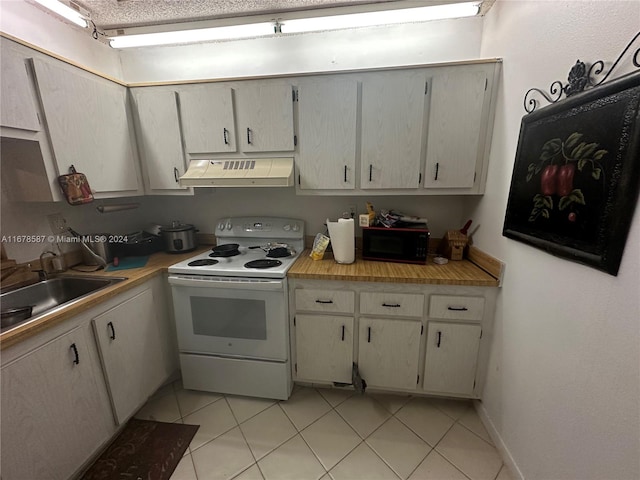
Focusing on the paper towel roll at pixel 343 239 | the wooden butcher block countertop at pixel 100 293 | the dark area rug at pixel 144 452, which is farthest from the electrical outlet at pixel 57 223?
the paper towel roll at pixel 343 239

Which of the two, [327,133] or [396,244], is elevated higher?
[327,133]

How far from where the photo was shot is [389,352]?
5.63 ft

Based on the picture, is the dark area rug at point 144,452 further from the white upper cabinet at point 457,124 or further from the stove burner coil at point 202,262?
the white upper cabinet at point 457,124

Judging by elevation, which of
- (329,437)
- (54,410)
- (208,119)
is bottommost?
(329,437)

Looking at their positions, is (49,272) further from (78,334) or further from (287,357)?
(287,357)

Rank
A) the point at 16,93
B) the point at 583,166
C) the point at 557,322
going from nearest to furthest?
the point at 583,166
the point at 557,322
the point at 16,93

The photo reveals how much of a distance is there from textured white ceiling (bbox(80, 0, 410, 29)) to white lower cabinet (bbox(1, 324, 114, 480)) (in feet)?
6.00

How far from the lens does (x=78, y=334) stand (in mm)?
1271

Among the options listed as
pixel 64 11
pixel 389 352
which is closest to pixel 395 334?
pixel 389 352

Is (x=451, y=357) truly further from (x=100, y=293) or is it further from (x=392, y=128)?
(x=100, y=293)

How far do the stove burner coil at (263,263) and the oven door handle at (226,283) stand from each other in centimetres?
14

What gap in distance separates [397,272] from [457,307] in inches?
16.5

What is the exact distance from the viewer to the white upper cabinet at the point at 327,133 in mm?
1713

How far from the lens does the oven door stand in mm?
1657
